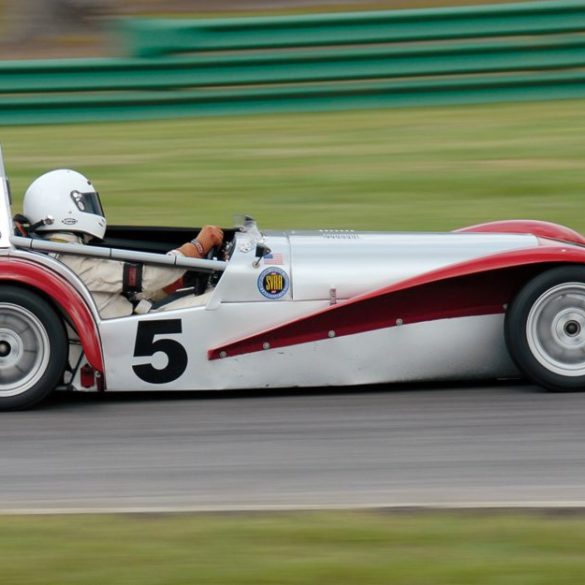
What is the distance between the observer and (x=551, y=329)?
586cm

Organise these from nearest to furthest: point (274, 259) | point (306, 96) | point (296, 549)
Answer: point (296, 549) → point (274, 259) → point (306, 96)

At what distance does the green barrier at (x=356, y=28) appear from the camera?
40.5 ft

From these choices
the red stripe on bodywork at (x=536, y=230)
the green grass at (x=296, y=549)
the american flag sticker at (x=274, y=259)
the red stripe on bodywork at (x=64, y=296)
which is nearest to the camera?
the green grass at (x=296, y=549)

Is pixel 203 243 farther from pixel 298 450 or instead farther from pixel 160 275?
pixel 298 450

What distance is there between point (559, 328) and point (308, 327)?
1170mm

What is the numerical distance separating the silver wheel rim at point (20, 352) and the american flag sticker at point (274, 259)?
1108 mm

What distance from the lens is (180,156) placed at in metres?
11.8

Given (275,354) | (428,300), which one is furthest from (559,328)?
(275,354)

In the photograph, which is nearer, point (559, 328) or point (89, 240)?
point (559, 328)

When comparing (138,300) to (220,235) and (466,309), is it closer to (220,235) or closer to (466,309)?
(220,235)

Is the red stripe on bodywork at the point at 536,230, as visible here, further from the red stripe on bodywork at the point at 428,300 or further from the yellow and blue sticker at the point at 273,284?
the yellow and blue sticker at the point at 273,284

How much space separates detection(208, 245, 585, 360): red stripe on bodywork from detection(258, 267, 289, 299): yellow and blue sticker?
0.54 ft

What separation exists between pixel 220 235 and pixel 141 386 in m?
0.99

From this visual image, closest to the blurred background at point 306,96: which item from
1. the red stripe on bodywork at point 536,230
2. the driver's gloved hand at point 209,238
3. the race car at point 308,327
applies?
the red stripe on bodywork at point 536,230
